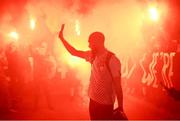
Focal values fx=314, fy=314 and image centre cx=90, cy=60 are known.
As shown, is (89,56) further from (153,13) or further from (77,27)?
(77,27)

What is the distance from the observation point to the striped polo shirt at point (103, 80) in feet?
14.1

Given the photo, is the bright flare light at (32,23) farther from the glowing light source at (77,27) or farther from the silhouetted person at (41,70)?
the silhouetted person at (41,70)

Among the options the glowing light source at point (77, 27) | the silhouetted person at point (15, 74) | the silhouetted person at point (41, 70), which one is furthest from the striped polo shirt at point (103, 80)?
the glowing light source at point (77, 27)

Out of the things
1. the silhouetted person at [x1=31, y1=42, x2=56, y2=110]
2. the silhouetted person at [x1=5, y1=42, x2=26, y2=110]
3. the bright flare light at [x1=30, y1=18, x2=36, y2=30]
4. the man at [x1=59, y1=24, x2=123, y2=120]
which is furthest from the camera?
the bright flare light at [x1=30, y1=18, x2=36, y2=30]

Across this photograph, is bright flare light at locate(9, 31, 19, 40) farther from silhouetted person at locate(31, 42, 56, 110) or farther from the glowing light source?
silhouetted person at locate(31, 42, 56, 110)

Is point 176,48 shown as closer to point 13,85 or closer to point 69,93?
point 69,93

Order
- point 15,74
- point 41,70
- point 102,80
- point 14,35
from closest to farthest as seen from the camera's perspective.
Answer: point 102,80
point 41,70
point 15,74
point 14,35

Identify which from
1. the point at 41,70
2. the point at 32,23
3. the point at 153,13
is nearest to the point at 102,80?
the point at 41,70

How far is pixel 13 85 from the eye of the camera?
9883 mm

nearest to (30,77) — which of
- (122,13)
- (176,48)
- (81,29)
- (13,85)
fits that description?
(13,85)

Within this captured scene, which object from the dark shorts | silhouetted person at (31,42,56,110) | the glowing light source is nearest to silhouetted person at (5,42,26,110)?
silhouetted person at (31,42,56,110)

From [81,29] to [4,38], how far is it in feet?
22.1

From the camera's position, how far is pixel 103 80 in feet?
14.4

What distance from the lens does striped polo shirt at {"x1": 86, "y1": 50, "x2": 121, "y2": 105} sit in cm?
431
